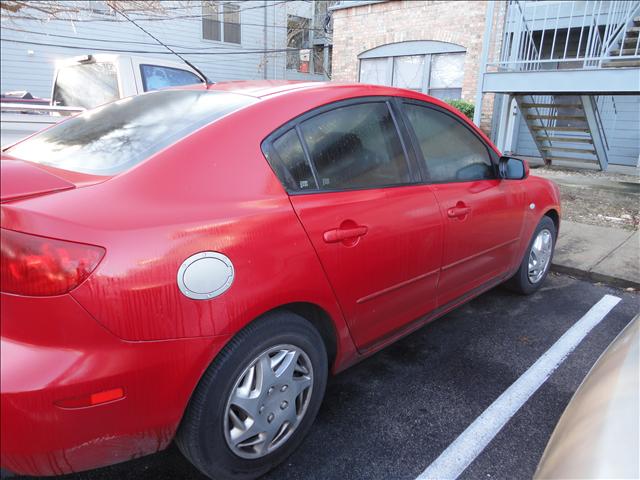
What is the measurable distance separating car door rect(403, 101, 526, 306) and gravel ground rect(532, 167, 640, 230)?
377 cm

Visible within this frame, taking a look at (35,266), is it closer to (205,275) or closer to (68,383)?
(68,383)

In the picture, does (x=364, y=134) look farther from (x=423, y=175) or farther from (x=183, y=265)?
(x=183, y=265)

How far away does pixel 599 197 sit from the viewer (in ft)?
25.4

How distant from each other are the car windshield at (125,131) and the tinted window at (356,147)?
1.22 ft

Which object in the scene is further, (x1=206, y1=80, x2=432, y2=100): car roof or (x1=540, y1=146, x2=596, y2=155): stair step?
(x1=540, y1=146, x2=596, y2=155): stair step

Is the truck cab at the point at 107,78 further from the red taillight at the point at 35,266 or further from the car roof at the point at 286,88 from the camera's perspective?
the red taillight at the point at 35,266

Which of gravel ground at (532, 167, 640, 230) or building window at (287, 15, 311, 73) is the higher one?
building window at (287, 15, 311, 73)

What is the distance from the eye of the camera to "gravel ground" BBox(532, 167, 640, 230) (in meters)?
6.50

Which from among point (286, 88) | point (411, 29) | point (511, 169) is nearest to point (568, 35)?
point (511, 169)

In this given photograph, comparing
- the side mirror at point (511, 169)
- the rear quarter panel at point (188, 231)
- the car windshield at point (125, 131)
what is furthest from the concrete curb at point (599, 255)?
the car windshield at point (125, 131)

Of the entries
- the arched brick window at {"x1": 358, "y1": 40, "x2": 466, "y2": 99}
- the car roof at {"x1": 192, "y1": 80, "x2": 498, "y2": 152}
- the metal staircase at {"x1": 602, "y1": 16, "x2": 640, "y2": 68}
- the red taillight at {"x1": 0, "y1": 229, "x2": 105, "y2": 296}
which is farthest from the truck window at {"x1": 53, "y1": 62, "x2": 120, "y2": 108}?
the arched brick window at {"x1": 358, "y1": 40, "x2": 466, "y2": 99}

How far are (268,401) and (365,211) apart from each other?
94 cm

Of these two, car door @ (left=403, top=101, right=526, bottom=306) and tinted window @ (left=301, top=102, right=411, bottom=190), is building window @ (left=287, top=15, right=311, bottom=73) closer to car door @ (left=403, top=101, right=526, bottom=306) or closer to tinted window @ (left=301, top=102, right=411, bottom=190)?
car door @ (left=403, top=101, right=526, bottom=306)

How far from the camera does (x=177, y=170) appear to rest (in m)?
1.72
